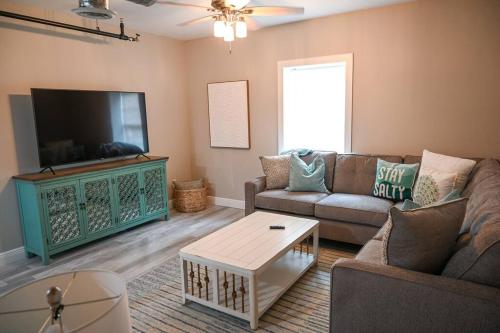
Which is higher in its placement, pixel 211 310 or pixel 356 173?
pixel 356 173

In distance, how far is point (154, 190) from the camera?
4238mm

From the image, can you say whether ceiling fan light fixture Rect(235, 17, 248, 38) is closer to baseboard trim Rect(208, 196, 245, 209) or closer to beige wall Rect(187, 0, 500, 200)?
beige wall Rect(187, 0, 500, 200)

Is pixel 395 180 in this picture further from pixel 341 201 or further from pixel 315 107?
pixel 315 107

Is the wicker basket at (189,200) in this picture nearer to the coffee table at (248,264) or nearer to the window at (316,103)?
the window at (316,103)

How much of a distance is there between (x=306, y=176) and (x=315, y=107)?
41.8 inches

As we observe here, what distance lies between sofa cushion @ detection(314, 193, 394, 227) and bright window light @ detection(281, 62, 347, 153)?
927 mm

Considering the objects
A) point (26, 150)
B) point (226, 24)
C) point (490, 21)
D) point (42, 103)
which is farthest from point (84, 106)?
point (490, 21)

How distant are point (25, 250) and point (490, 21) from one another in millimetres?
5131

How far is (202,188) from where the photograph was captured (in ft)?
16.0

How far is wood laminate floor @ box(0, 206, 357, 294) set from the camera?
3.02 metres

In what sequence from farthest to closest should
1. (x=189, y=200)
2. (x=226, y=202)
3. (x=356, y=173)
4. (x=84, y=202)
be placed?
1. (x=226, y=202)
2. (x=189, y=200)
3. (x=356, y=173)
4. (x=84, y=202)

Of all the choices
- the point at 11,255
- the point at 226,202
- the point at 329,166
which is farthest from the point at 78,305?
the point at 226,202

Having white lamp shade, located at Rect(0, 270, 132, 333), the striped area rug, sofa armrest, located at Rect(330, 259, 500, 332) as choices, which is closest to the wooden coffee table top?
the striped area rug

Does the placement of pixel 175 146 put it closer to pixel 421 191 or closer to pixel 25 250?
pixel 25 250
